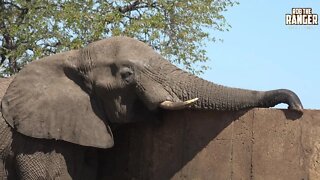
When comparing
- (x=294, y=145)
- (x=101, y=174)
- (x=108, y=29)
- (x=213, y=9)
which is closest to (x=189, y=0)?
(x=213, y=9)

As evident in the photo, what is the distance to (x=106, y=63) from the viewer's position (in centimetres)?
652

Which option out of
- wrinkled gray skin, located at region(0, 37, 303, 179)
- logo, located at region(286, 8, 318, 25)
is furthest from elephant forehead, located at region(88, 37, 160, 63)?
logo, located at region(286, 8, 318, 25)

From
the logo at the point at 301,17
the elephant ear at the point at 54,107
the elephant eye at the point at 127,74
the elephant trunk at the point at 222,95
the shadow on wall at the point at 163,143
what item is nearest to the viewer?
the elephant trunk at the point at 222,95

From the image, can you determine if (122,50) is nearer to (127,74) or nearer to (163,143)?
(127,74)

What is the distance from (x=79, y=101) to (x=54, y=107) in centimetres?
25

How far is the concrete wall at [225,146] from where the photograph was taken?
18.8ft

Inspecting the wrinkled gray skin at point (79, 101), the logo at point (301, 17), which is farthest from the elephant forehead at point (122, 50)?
the logo at point (301, 17)

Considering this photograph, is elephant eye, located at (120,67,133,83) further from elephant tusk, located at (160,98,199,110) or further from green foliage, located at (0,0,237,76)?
green foliage, located at (0,0,237,76)

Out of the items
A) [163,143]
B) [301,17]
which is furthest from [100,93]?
[301,17]

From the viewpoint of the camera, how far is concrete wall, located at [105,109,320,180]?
5.72 m

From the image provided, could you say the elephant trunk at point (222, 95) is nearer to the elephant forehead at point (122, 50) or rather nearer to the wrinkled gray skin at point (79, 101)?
the wrinkled gray skin at point (79, 101)

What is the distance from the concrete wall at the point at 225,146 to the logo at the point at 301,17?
25.5 ft

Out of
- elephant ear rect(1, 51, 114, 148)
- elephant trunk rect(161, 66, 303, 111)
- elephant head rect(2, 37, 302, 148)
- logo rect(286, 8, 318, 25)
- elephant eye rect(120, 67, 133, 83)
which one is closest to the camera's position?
elephant trunk rect(161, 66, 303, 111)

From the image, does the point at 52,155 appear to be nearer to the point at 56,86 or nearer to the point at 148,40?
the point at 56,86
